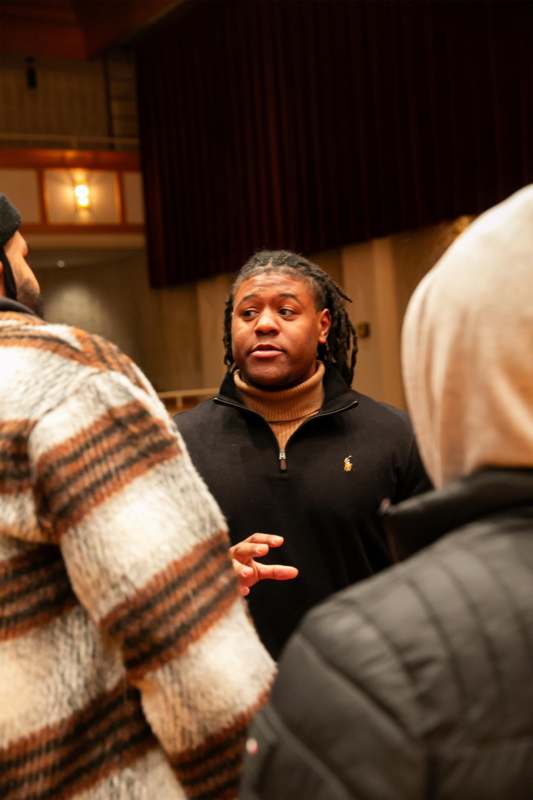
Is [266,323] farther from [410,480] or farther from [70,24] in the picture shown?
[70,24]

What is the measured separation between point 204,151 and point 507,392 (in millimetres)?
12330

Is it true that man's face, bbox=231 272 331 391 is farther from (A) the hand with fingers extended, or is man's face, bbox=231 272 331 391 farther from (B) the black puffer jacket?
(B) the black puffer jacket

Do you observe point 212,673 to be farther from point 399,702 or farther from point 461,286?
point 461,286

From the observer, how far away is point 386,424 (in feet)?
8.25

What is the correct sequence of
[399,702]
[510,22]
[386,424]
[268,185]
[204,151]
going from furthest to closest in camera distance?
1. [204,151]
2. [268,185]
3. [510,22]
4. [386,424]
5. [399,702]

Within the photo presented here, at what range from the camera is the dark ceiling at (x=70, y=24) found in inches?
464

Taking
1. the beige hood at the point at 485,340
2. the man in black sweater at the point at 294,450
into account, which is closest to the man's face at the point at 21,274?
the beige hood at the point at 485,340

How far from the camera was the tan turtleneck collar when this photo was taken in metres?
2.50

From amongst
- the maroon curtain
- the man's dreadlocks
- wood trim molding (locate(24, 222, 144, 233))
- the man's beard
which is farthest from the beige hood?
wood trim molding (locate(24, 222, 144, 233))

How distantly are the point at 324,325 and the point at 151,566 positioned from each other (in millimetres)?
1656

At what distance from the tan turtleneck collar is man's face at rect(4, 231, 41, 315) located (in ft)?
3.37

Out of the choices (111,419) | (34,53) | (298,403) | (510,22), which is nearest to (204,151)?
(34,53)

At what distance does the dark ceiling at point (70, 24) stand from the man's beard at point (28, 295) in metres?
11.0

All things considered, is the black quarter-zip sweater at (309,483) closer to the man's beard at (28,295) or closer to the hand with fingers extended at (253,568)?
the hand with fingers extended at (253,568)
